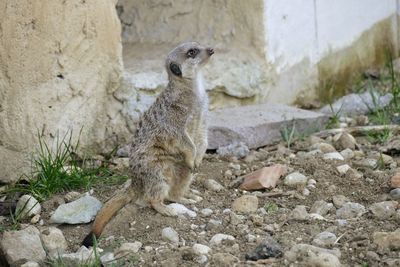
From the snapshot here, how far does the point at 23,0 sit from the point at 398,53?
11.8 ft

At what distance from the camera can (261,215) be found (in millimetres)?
4258

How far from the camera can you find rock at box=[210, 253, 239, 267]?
3.63 metres

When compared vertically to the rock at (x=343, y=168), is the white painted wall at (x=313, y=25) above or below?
above

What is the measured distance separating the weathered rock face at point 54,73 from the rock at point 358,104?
1.75 m

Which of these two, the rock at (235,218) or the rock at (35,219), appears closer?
the rock at (235,218)

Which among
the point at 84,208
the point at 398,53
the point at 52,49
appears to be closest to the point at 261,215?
the point at 84,208

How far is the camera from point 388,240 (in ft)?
12.2

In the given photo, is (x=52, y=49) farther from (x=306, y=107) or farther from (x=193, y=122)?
(x=306, y=107)

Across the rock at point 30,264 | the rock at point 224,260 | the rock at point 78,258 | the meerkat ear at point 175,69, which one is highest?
the meerkat ear at point 175,69

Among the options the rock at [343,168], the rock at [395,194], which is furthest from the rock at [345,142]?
the rock at [395,194]

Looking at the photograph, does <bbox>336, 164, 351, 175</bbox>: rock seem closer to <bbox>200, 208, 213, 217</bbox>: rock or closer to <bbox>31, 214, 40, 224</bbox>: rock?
<bbox>200, 208, 213, 217</bbox>: rock

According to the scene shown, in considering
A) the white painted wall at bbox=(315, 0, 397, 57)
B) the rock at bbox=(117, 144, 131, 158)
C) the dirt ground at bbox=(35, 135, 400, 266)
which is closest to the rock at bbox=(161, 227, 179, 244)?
the dirt ground at bbox=(35, 135, 400, 266)

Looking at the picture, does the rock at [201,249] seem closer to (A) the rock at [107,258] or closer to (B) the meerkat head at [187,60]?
(A) the rock at [107,258]

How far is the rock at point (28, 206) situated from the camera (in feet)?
14.3
